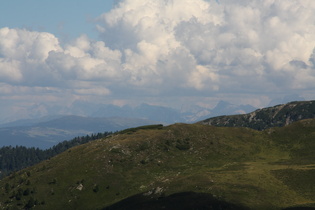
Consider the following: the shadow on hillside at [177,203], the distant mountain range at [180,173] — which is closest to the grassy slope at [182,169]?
the distant mountain range at [180,173]

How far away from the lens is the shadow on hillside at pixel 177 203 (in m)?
97.7

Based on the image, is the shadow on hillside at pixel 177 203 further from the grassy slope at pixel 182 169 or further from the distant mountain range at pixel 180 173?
the grassy slope at pixel 182 169

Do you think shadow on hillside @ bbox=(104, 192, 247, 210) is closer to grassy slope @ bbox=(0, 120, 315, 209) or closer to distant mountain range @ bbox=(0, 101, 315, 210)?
distant mountain range @ bbox=(0, 101, 315, 210)

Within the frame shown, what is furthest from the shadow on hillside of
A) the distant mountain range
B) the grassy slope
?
the grassy slope

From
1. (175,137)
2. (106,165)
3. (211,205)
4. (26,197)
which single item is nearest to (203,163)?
(175,137)

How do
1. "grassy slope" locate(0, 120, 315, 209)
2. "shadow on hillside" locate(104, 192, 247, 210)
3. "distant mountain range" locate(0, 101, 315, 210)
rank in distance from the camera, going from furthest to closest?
"grassy slope" locate(0, 120, 315, 209)
"distant mountain range" locate(0, 101, 315, 210)
"shadow on hillside" locate(104, 192, 247, 210)

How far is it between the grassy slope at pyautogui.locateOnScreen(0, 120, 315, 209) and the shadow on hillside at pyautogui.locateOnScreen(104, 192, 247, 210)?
304 centimetres

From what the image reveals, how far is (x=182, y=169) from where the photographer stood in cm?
14312

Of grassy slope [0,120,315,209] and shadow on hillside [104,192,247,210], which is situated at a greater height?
grassy slope [0,120,315,209]

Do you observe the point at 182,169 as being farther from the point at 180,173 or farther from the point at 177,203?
the point at 177,203

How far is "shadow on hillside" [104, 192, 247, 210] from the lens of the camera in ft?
320

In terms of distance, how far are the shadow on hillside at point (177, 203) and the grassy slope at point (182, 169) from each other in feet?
9.97

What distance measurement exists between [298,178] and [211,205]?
32405 millimetres

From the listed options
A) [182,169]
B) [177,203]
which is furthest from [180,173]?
[177,203]
